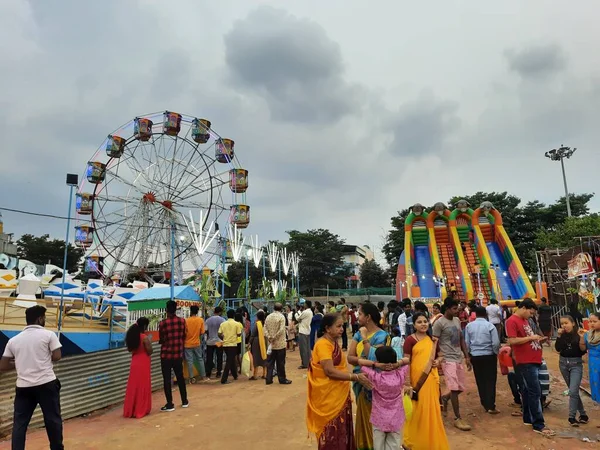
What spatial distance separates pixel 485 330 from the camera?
4953mm

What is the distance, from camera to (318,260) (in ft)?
129

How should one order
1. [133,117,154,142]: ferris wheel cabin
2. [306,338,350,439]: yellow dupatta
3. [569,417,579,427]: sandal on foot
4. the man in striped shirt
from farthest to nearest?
1. [133,117,154,142]: ferris wheel cabin
2. the man in striped shirt
3. [569,417,579,427]: sandal on foot
4. [306,338,350,439]: yellow dupatta

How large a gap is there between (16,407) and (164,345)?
222 cm

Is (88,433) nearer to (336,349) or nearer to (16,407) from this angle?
(16,407)

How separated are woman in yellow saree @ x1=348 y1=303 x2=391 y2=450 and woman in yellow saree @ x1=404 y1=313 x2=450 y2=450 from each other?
45 cm

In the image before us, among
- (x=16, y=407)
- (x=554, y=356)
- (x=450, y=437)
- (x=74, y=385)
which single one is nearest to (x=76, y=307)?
(x=74, y=385)

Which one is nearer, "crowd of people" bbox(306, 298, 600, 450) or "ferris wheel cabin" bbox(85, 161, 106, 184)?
"crowd of people" bbox(306, 298, 600, 450)

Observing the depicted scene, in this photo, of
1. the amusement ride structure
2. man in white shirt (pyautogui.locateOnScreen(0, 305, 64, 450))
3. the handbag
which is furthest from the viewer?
the amusement ride structure

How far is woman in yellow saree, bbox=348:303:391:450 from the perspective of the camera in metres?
3.16

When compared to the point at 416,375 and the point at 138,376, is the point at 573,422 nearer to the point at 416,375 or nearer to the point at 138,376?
the point at 416,375

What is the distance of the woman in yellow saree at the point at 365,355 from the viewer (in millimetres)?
3158

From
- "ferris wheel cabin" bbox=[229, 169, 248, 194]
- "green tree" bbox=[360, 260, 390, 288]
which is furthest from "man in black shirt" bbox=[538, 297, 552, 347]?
"green tree" bbox=[360, 260, 390, 288]

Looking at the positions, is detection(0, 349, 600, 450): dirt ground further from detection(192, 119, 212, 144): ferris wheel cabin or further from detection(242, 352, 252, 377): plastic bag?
detection(192, 119, 212, 144): ferris wheel cabin

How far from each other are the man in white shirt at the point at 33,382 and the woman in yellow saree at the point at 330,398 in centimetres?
226
